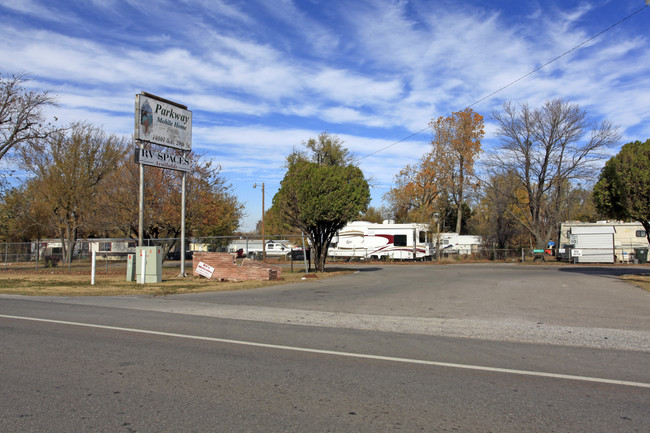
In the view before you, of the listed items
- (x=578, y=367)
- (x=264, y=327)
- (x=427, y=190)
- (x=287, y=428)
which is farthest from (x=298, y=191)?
(x=427, y=190)

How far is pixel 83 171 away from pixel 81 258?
8.11 m

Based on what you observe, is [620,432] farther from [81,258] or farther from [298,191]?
[81,258]

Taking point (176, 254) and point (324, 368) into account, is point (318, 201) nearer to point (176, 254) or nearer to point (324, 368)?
point (324, 368)

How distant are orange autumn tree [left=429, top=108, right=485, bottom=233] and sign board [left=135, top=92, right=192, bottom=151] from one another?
2958cm

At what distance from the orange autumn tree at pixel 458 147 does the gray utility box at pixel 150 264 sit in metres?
33.3

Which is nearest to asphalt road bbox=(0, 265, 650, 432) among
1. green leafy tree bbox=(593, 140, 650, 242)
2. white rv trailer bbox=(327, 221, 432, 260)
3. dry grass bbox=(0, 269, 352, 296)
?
dry grass bbox=(0, 269, 352, 296)

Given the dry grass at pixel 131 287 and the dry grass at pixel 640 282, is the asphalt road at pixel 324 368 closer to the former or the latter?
the dry grass at pixel 131 287

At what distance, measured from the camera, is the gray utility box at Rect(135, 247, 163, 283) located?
20.1 metres

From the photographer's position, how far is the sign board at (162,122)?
21.1 m

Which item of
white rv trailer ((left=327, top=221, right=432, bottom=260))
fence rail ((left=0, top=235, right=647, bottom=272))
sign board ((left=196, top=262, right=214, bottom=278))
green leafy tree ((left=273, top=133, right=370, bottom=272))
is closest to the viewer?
sign board ((left=196, top=262, right=214, bottom=278))

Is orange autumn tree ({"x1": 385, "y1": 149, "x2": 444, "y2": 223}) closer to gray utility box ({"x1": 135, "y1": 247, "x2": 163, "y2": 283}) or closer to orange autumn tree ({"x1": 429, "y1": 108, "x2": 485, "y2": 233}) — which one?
orange autumn tree ({"x1": 429, "y1": 108, "x2": 485, "y2": 233})

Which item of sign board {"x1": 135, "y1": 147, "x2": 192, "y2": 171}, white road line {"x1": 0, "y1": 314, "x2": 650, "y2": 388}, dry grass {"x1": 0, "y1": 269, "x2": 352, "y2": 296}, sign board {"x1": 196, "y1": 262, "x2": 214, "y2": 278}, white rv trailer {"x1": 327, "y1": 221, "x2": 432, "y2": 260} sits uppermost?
sign board {"x1": 135, "y1": 147, "x2": 192, "y2": 171}

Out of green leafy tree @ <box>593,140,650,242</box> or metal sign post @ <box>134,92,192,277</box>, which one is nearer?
green leafy tree @ <box>593,140,650,242</box>

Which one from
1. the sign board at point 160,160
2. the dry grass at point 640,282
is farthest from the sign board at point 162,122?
the dry grass at point 640,282
